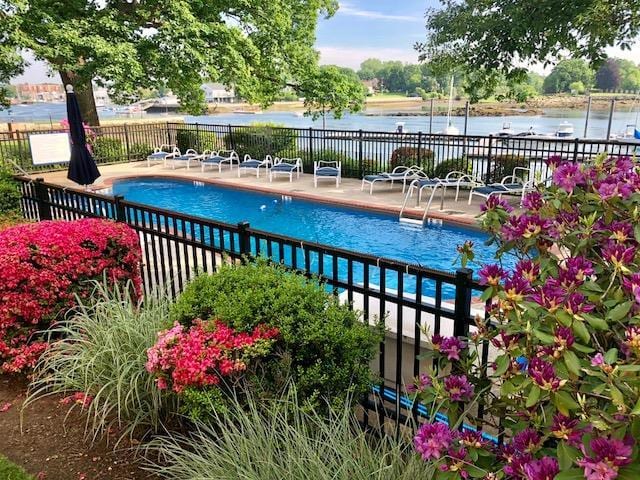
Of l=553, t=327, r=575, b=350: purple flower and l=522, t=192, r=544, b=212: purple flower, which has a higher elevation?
l=522, t=192, r=544, b=212: purple flower

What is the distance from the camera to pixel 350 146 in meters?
15.1

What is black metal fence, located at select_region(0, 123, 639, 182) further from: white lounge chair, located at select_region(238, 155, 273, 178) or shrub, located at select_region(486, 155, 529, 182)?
white lounge chair, located at select_region(238, 155, 273, 178)

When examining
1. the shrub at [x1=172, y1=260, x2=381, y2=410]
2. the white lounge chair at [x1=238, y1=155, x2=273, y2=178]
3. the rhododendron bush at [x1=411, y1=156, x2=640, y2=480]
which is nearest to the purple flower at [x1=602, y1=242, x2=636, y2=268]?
the rhododendron bush at [x1=411, y1=156, x2=640, y2=480]

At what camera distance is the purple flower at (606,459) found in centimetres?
115

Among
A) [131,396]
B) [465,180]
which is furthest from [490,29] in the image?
[465,180]

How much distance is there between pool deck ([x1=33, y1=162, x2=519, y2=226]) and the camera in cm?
1062

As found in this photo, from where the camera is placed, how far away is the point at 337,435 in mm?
2285

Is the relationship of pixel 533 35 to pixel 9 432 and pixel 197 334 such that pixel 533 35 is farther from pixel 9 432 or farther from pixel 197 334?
pixel 9 432

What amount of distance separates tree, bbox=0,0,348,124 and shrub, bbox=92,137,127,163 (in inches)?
63.8

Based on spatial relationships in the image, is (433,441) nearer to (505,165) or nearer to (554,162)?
(554,162)

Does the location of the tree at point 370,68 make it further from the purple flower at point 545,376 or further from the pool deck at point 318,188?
the purple flower at point 545,376

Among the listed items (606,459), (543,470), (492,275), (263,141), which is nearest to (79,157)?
(263,141)

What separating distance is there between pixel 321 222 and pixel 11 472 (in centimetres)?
869

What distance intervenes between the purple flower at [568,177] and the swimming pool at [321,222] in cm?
512
